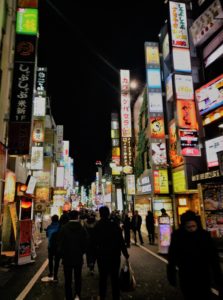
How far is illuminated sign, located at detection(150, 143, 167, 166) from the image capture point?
76.1ft

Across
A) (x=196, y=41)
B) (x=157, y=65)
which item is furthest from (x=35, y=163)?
(x=196, y=41)

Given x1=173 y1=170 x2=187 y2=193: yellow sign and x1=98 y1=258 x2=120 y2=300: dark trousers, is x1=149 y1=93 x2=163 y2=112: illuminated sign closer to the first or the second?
x1=173 y1=170 x2=187 y2=193: yellow sign

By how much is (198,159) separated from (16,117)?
1301 cm

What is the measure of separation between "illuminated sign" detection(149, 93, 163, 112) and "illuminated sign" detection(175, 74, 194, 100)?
5.15 metres

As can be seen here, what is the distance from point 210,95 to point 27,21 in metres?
11.9

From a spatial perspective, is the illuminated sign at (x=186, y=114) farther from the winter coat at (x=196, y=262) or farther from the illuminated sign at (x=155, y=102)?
the winter coat at (x=196, y=262)

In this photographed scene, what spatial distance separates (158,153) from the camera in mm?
23266

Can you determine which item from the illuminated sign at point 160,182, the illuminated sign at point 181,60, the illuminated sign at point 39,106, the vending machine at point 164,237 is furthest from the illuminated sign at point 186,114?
the illuminated sign at point 39,106

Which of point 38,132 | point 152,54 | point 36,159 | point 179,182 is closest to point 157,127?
point 179,182

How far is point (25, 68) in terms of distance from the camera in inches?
544

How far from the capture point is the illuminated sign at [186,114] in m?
17.7

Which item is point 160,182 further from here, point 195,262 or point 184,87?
point 195,262

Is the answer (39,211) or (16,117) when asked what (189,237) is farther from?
(39,211)

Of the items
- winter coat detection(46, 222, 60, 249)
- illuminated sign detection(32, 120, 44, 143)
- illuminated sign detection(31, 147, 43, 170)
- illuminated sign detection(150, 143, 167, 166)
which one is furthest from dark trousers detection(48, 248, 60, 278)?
illuminated sign detection(32, 120, 44, 143)
